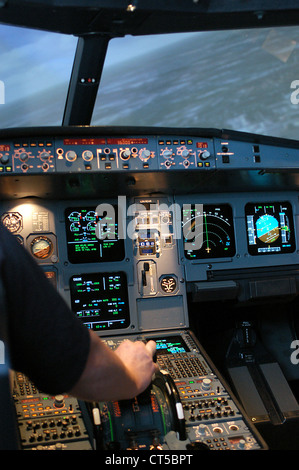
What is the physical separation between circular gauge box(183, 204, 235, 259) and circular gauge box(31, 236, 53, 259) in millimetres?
884

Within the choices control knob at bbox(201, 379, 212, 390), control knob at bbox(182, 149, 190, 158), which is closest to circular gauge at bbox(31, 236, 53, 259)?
control knob at bbox(182, 149, 190, 158)

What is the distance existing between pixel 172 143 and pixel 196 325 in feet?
4.70

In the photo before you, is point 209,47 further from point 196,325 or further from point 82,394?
point 82,394

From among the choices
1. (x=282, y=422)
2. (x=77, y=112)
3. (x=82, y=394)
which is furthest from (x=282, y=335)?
(x=82, y=394)

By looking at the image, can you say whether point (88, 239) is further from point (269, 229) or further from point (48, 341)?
point (48, 341)

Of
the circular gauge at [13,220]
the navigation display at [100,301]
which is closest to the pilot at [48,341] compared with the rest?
the navigation display at [100,301]

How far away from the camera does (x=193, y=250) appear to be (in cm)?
348

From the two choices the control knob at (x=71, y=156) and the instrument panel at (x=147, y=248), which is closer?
the control knob at (x=71, y=156)

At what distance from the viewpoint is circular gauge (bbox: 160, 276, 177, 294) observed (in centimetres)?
341

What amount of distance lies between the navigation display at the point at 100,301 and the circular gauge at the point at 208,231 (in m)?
0.52

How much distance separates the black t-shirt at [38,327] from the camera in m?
0.93

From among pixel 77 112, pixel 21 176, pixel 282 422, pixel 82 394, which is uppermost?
pixel 77 112

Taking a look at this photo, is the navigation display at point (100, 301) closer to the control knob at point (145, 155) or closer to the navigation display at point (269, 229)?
the control knob at point (145, 155)

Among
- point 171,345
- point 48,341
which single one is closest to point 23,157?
point 171,345
